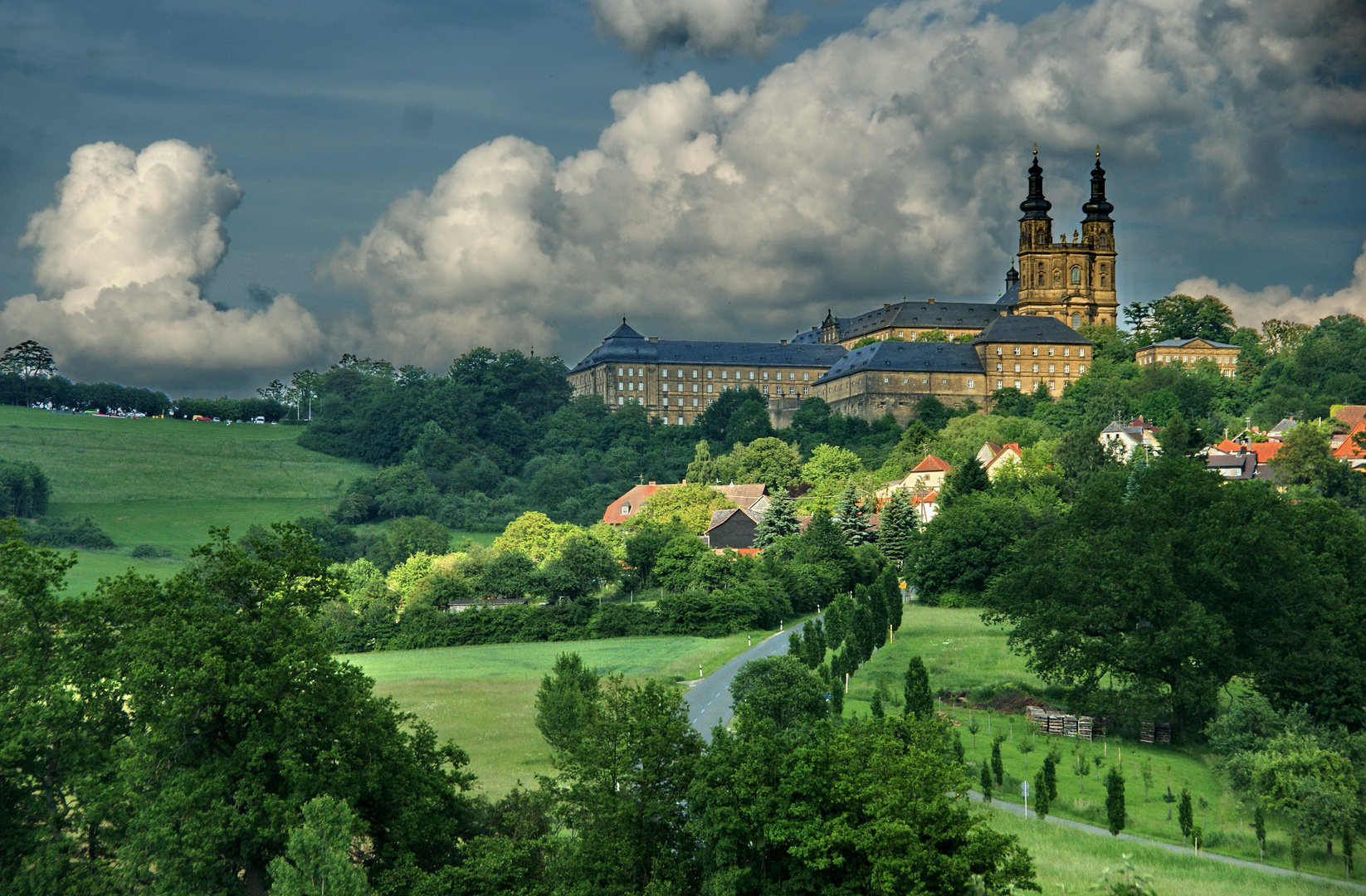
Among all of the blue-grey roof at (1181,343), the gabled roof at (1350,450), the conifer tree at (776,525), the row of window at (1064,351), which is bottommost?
the conifer tree at (776,525)

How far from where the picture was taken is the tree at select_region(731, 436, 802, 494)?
354 feet

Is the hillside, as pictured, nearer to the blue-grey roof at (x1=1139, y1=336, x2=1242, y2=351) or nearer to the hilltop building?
the hilltop building

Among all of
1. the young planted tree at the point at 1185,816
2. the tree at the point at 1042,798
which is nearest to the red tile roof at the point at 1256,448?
the tree at the point at 1042,798

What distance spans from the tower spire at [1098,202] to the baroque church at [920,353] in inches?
5.4

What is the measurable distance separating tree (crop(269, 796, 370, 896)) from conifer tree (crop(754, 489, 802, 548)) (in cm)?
6035

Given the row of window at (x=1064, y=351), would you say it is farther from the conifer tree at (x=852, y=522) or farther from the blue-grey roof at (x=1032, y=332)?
the conifer tree at (x=852, y=522)

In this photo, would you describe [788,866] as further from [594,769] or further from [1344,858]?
[1344,858]

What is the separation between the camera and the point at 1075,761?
3506 centimetres

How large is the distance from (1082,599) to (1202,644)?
4169 millimetres

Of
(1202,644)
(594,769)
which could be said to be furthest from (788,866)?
(1202,644)

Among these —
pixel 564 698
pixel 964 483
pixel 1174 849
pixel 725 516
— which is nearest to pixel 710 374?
pixel 725 516

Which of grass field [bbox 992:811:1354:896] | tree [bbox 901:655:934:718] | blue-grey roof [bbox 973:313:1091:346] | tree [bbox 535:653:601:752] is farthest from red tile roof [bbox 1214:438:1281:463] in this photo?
tree [bbox 535:653:601:752]

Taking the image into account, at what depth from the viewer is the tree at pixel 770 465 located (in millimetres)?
108000

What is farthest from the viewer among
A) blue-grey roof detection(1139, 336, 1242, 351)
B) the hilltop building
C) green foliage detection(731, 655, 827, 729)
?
blue-grey roof detection(1139, 336, 1242, 351)
